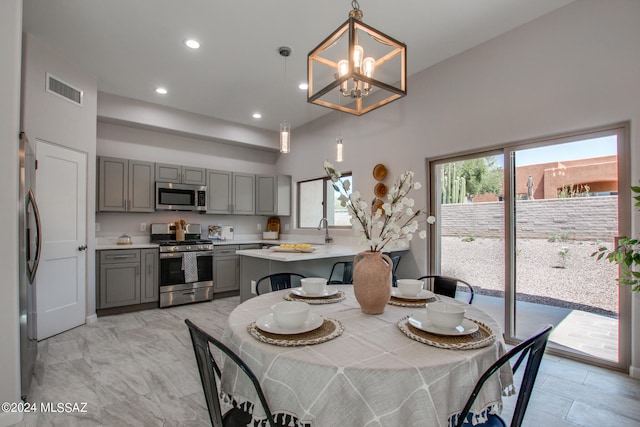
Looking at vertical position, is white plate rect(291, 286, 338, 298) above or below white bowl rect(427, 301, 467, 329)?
below

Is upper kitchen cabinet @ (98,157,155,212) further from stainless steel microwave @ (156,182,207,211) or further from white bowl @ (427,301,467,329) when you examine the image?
white bowl @ (427,301,467,329)

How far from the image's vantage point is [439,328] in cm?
123

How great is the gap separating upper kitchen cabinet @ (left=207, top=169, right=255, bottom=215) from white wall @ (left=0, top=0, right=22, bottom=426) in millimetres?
3318

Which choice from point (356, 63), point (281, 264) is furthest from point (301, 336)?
point (281, 264)

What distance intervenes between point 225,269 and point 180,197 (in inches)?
53.1

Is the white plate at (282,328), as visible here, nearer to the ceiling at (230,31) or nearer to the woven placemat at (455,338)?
the woven placemat at (455,338)

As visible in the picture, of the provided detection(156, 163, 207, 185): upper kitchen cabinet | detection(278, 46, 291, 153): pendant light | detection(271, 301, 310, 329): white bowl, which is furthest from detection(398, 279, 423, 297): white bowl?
detection(156, 163, 207, 185): upper kitchen cabinet

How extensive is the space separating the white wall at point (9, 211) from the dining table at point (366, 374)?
1.61m

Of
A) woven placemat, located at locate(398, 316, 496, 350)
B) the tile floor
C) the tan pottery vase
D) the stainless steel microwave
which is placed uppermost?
the stainless steel microwave

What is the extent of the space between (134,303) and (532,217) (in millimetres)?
4839

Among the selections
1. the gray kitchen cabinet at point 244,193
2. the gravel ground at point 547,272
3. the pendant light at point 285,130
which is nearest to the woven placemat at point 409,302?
the pendant light at point 285,130

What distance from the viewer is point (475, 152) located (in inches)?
130

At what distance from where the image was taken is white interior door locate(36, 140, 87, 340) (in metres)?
3.16

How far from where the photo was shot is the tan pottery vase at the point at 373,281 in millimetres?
1463
